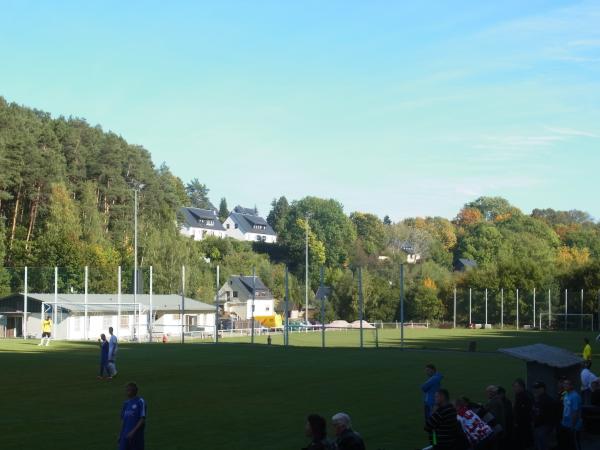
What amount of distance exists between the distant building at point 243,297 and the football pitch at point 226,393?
244ft

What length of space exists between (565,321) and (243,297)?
46.1 m

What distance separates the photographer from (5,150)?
303 feet

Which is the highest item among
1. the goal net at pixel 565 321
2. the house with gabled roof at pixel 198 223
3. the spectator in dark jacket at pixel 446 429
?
the house with gabled roof at pixel 198 223

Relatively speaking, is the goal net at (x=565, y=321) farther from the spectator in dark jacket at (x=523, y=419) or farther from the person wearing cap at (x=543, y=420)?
the spectator in dark jacket at (x=523, y=419)

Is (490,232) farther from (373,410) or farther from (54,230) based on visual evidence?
(373,410)

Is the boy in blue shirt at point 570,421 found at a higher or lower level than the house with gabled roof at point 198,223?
lower

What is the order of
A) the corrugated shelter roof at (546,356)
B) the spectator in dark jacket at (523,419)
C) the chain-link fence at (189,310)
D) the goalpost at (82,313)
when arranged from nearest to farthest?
1. the spectator in dark jacket at (523,419)
2. the corrugated shelter roof at (546,356)
3. the goalpost at (82,313)
4. the chain-link fence at (189,310)

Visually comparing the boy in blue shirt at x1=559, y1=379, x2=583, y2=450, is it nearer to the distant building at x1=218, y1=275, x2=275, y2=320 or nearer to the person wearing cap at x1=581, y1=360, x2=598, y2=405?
the person wearing cap at x1=581, y1=360, x2=598, y2=405

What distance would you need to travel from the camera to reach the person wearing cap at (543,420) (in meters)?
16.3

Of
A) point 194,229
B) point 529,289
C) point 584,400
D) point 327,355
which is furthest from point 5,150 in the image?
point 194,229

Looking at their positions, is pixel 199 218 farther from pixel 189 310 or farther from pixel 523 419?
pixel 523 419

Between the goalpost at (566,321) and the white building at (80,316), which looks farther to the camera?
the goalpost at (566,321)

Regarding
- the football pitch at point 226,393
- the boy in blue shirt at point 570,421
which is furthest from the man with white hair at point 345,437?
the football pitch at point 226,393

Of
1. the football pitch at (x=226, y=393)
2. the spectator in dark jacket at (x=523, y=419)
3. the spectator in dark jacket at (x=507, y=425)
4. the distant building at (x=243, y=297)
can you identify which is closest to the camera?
the spectator in dark jacket at (x=507, y=425)
